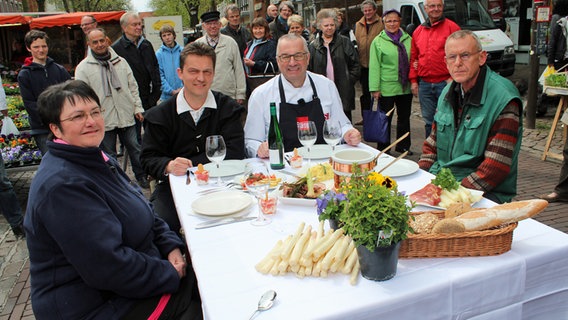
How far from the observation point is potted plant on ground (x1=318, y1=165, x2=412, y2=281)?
58.0 inches

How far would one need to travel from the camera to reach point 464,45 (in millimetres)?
2852

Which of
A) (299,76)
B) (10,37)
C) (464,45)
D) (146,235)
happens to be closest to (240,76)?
(299,76)

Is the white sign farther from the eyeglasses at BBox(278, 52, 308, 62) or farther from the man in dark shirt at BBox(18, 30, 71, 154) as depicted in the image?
the eyeglasses at BBox(278, 52, 308, 62)

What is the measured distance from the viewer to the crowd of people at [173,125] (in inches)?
75.2

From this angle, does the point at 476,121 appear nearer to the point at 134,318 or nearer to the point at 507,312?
the point at 507,312

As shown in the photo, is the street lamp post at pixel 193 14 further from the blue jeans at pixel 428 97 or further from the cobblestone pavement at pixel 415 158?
the blue jeans at pixel 428 97

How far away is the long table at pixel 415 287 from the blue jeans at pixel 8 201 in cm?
352

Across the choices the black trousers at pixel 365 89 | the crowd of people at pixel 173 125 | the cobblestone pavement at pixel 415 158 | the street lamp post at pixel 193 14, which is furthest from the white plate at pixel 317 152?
the street lamp post at pixel 193 14

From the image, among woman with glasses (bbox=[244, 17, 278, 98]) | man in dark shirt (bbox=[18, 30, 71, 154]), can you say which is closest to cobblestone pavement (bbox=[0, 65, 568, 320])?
man in dark shirt (bbox=[18, 30, 71, 154])

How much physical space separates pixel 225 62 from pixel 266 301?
514cm

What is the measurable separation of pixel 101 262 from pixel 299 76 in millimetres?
2347

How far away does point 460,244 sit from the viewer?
1.68 m

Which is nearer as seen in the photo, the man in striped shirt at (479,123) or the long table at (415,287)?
the long table at (415,287)

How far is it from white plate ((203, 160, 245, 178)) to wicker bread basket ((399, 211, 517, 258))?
56.4 inches
